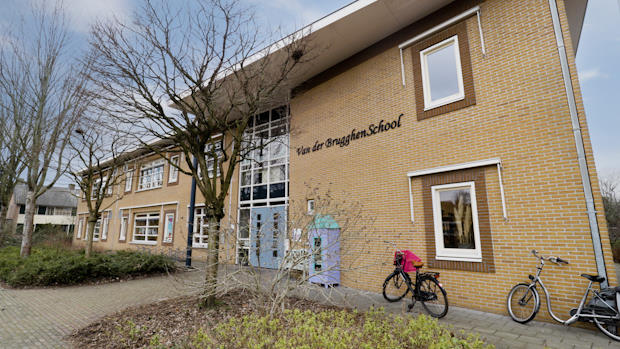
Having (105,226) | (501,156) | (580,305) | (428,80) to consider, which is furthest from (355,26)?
(105,226)

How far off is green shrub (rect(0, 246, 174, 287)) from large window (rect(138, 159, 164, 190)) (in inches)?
328

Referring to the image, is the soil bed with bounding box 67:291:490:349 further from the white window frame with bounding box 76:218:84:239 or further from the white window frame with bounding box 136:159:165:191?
the white window frame with bounding box 76:218:84:239

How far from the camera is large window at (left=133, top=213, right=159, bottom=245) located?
17.4 m

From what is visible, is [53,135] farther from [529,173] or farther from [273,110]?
[529,173]

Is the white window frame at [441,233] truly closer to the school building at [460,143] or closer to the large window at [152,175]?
the school building at [460,143]

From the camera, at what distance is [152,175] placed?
18.8 metres

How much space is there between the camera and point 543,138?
5527 mm

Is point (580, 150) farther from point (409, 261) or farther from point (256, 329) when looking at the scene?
point (256, 329)

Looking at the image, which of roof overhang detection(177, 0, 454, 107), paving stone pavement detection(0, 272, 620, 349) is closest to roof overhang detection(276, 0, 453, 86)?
roof overhang detection(177, 0, 454, 107)

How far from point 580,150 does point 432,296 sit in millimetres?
3510

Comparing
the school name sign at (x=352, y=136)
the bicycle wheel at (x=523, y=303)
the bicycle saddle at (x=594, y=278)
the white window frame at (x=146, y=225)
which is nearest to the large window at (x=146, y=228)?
the white window frame at (x=146, y=225)

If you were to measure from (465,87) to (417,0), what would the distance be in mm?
2383

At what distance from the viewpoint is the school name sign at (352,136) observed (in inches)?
311

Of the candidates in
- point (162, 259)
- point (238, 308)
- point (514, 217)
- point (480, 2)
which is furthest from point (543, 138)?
point (162, 259)
